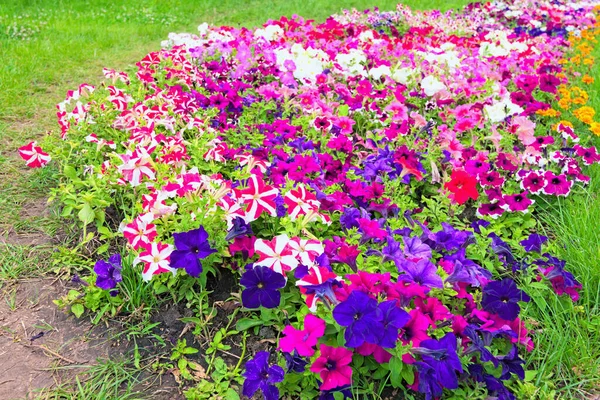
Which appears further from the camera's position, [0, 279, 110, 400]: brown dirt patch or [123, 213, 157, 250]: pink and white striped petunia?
[123, 213, 157, 250]: pink and white striped petunia

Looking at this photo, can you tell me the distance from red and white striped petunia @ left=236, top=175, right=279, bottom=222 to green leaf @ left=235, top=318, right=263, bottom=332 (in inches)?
17.8

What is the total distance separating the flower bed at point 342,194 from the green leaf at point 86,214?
0.02m

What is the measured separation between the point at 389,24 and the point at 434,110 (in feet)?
13.9

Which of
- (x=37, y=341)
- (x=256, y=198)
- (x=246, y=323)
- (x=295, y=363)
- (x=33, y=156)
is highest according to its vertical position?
(x=256, y=198)

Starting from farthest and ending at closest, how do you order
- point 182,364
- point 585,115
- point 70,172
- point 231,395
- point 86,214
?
point 585,115 → point 70,172 → point 86,214 → point 182,364 → point 231,395

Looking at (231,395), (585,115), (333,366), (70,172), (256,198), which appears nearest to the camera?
(333,366)

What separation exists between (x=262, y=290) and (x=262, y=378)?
0.34 m

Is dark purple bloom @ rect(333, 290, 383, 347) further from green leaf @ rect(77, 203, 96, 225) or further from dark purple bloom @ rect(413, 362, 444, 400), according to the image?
green leaf @ rect(77, 203, 96, 225)

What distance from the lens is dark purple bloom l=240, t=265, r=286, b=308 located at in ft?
6.38

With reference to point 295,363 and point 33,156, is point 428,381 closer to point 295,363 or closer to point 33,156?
point 295,363

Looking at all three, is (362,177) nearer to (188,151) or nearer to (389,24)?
(188,151)

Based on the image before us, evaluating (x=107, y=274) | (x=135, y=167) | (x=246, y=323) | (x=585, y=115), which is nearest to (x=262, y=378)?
(x=246, y=323)

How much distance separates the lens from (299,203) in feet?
7.56

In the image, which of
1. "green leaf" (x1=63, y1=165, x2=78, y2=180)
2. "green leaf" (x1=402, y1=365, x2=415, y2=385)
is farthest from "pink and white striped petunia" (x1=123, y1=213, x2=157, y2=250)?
"green leaf" (x1=402, y1=365, x2=415, y2=385)
